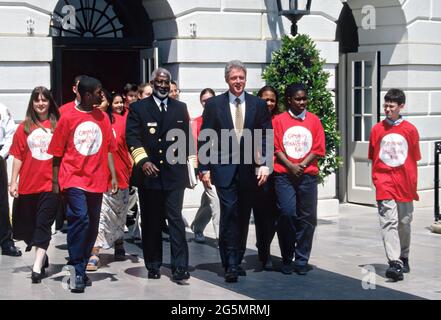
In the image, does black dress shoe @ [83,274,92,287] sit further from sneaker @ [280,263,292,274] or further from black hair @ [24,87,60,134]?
sneaker @ [280,263,292,274]

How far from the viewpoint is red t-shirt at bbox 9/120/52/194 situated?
8.85 meters

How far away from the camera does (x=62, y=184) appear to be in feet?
26.9

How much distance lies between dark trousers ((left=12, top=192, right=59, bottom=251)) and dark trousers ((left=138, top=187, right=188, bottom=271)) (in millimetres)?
825

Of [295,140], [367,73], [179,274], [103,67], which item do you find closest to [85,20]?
[103,67]

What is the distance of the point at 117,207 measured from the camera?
9617 mm

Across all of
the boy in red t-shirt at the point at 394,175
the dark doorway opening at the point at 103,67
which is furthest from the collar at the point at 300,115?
the dark doorway opening at the point at 103,67

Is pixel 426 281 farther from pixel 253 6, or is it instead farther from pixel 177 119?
pixel 253 6

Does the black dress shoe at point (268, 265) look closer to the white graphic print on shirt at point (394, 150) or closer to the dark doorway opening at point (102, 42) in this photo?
the white graphic print on shirt at point (394, 150)

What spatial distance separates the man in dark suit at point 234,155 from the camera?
8766 millimetres

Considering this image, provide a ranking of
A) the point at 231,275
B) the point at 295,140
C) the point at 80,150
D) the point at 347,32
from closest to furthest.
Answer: the point at 80,150 → the point at 231,275 → the point at 295,140 → the point at 347,32

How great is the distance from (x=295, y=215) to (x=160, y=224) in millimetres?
1283

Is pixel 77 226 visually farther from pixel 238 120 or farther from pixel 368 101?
pixel 368 101
